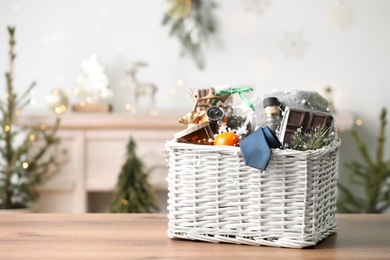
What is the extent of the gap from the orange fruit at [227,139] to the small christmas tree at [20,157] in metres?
2.40

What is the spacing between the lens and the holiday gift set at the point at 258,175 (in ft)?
3.75

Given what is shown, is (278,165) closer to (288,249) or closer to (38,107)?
(288,249)

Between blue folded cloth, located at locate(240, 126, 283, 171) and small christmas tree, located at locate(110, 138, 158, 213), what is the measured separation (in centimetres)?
227

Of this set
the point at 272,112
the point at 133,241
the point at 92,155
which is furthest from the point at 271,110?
the point at 92,155

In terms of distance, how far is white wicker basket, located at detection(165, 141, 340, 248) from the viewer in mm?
1143

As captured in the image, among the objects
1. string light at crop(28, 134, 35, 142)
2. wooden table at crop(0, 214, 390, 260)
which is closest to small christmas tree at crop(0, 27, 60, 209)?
string light at crop(28, 134, 35, 142)

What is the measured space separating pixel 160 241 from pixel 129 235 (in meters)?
0.08

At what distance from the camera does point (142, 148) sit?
3.61 metres

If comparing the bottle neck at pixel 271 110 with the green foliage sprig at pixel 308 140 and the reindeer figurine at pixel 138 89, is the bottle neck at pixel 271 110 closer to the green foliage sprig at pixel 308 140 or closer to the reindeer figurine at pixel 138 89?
the green foliage sprig at pixel 308 140

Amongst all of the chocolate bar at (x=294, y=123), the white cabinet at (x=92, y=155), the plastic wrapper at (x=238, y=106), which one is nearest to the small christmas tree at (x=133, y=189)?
the white cabinet at (x=92, y=155)

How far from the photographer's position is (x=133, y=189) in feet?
11.1

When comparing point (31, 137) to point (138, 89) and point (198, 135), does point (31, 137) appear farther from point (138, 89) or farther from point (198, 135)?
point (198, 135)

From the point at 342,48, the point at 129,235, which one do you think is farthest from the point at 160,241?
the point at 342,48

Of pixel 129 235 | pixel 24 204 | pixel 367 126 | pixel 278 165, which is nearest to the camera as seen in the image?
pixel 278 165
